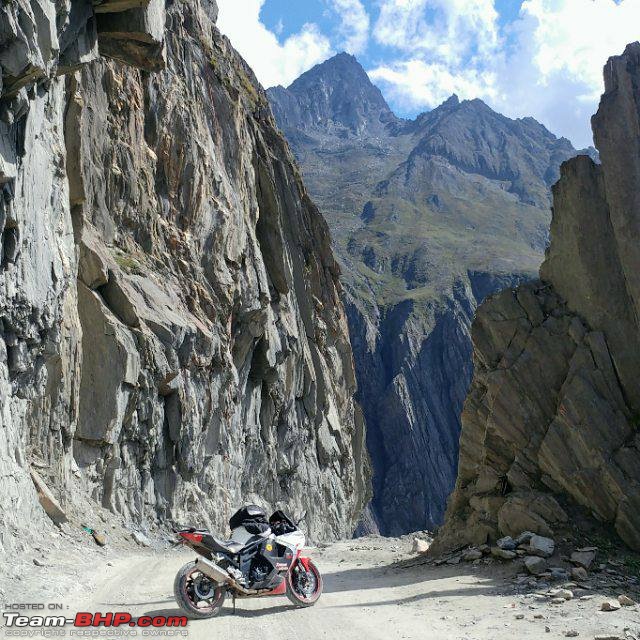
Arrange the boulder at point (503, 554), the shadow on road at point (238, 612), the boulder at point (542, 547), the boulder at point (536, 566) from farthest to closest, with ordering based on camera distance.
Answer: the boulder at point (503, 554)
the boulder at point (542, 547)
the boulder at point (536, 566)
the shadow on road at point (238, 612)

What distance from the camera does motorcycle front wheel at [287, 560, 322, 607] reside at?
9.72 m

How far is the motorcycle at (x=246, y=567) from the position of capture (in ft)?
28.6

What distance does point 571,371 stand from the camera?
17734 mm

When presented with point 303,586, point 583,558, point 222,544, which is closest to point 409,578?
point 583,558

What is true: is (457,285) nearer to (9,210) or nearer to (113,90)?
(113,90)

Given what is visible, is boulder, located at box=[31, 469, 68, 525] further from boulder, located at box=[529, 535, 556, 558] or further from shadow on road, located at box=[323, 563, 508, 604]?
boulder, located at box=[529, 535, 556, 558]

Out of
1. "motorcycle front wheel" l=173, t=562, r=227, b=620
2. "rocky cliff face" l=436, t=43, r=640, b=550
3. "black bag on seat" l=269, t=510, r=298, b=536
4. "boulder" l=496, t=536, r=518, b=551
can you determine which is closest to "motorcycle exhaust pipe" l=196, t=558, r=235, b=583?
"motorcycle front wheel" l=173, t=562, r=227, b=620

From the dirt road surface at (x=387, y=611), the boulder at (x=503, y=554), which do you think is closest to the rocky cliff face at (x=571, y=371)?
the boulder at (x=503, y=554)

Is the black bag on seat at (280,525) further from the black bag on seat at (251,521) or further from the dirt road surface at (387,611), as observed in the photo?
the dirt road surface at (387,611)

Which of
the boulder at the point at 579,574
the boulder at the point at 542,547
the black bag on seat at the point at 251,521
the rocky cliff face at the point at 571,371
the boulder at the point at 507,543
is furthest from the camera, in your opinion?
the rocky cliff face at the point at 571,371

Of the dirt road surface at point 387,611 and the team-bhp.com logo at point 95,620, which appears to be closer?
the team-bhp.com logo at point 95,620

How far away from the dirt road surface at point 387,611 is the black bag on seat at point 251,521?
1135 millimetres

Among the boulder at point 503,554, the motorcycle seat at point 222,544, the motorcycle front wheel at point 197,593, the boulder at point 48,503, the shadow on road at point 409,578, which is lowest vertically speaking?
the shadow on road at point 409,578

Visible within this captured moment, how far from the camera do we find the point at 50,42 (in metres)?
11.6
